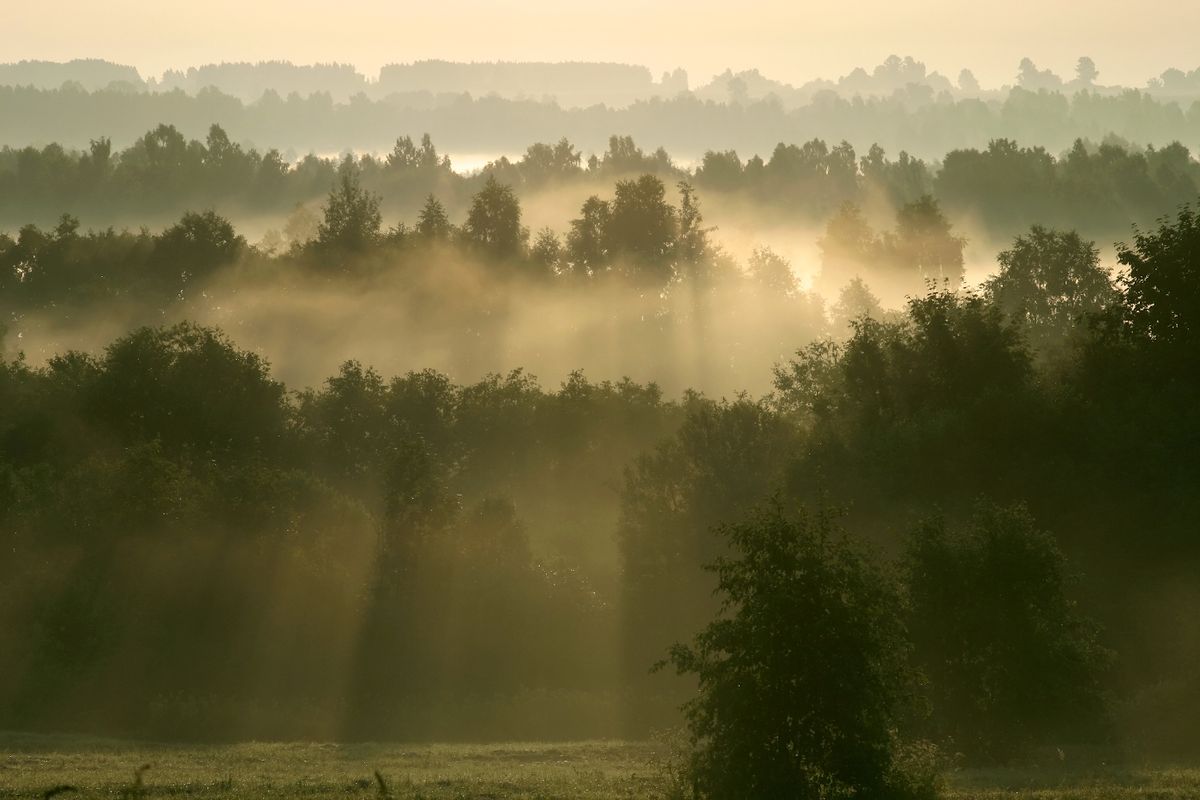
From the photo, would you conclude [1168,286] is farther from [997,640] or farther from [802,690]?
[802,690]

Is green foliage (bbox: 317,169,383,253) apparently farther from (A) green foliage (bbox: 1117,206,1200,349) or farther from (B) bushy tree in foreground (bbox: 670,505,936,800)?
(B) bushy tree in foreground (bbox: 670,505,936,800)

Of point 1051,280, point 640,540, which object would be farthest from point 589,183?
A: point 640,540

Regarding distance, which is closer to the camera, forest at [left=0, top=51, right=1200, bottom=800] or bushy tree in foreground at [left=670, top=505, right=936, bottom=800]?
bushy tree in foreground at [left=670, top=505, right=936, bottom=800]

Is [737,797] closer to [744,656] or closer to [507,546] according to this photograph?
[744,656]

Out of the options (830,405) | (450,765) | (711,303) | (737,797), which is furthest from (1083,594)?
(711,303)

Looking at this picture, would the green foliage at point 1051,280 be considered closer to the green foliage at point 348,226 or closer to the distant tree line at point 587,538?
the distant tree line at point 587,538

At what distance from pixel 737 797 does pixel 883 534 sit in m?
29.6

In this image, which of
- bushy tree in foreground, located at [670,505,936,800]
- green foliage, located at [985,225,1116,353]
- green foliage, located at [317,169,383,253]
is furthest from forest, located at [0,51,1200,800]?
green foliage, located at [317,169,383,253]

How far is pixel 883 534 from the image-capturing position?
52469 millimetres

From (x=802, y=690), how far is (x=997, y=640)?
552 inches

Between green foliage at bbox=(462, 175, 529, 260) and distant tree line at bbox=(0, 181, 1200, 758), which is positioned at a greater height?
green foliage at bbox=(462, 175, 529, 260)

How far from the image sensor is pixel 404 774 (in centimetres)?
3291

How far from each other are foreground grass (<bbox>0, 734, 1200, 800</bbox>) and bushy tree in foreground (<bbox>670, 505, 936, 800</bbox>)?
12.1 ft

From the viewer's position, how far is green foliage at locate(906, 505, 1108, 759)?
3625cm
